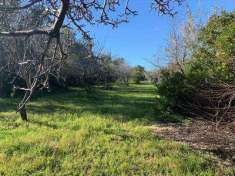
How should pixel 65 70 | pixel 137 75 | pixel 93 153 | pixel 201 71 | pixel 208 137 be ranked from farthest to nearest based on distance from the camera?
pixel 137 75
pixel 65 70
pixel 201 71
pixel 208 137
pixel 93 153

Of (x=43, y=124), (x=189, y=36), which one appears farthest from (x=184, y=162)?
(x=189, y=36)

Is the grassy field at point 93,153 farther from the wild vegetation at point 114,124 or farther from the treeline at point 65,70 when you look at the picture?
the treeline at point 65,70

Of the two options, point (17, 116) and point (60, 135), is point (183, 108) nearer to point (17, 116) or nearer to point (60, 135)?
point (60, 135)

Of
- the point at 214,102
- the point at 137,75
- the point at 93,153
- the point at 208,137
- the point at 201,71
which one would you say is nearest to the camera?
the point at 93,153

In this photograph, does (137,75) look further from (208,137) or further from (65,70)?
(208,137)

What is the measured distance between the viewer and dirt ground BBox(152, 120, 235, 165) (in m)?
6.02

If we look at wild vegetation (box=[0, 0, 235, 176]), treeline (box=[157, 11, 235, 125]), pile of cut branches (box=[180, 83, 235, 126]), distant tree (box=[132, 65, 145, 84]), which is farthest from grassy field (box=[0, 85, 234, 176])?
distant tree (box=[132, 65, 145, 84])

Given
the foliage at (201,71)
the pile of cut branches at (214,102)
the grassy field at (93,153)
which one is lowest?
the grassy field at (93,153)

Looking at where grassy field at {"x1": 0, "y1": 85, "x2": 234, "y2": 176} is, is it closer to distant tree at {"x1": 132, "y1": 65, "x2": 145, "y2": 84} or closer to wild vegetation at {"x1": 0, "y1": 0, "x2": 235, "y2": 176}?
wild vegetation at {"x1": 0, "y1": 0, "x2": 235, "y2": 176}

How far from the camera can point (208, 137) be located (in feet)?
21.9

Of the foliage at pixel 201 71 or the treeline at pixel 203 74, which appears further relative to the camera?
the foliage at pixel 201 71

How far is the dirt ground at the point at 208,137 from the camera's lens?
602cm

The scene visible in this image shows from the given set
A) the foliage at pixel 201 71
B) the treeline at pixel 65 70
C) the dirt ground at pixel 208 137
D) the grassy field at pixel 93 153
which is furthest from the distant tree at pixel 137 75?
the grassy field at pixel 93 153

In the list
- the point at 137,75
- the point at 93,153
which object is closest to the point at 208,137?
the point at 93,153
